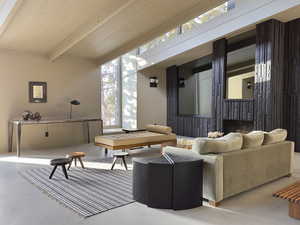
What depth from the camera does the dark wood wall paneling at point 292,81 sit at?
592cm

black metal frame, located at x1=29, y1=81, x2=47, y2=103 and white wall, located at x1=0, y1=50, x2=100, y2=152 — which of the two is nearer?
white wall, located at x1=0, y1=50, x2=100, y2=152

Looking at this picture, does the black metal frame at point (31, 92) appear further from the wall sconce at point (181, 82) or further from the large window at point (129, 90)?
the wall sconce at point (181, 82)

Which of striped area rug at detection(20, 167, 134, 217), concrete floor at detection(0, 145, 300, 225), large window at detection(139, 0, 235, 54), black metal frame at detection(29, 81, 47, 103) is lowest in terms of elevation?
concrete floor at detection(0, 145, 300, 225)

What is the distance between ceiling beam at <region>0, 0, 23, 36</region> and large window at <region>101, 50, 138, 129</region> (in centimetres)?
405

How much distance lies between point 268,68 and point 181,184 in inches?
169

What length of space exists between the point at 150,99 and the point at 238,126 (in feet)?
11.2

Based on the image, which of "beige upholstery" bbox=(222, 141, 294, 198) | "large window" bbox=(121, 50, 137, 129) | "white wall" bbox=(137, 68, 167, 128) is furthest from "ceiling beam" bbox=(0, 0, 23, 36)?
"white wall" bbox=(137, 68, 167, 128)

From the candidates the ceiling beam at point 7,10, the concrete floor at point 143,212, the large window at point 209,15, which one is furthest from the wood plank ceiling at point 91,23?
the concrete floor at point 143,212

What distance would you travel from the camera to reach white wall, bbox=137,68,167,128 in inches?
348

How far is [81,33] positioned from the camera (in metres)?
5.32

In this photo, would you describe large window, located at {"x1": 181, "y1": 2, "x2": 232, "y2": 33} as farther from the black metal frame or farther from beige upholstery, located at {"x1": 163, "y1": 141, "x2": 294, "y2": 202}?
the black metal frame

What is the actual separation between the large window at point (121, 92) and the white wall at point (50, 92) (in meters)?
0.80

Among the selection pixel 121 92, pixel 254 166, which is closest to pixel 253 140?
pixel 254 166

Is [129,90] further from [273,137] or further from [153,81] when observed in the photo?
[273,137]
